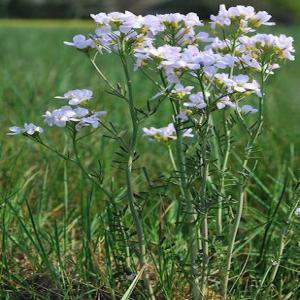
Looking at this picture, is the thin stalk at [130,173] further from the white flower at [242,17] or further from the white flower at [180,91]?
the white flower at [242,17]

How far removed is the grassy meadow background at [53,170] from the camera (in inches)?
49.8

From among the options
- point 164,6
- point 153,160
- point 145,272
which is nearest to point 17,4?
point 164,6

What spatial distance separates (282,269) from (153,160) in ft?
2.34

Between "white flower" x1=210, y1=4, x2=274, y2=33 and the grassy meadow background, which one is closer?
"white flower" x1=210, y1=4, x2=274, y2=33

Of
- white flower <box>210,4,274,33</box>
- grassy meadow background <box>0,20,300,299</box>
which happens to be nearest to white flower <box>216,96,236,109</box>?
white flower <box>210,4,274,33</box>

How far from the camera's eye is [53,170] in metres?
1.74

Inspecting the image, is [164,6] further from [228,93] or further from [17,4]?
[228,93]

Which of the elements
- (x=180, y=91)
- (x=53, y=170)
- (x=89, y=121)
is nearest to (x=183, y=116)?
(x=180, y=91)

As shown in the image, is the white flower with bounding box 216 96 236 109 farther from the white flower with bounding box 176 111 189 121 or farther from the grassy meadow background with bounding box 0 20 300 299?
the grassy meadow background with bounding box 0 20 300 299

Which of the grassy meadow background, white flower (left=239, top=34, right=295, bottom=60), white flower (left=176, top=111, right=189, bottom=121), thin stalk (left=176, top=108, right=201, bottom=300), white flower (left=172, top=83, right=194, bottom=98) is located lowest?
the grassy meadow background

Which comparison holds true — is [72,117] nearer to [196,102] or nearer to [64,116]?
[64,116]

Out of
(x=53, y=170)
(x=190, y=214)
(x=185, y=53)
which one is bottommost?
(x=53, y=170)

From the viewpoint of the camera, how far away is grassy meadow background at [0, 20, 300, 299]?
49.8 inches

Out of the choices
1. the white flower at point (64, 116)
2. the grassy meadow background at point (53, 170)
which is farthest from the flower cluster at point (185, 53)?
the grassy meadow background at point (53, 170)
